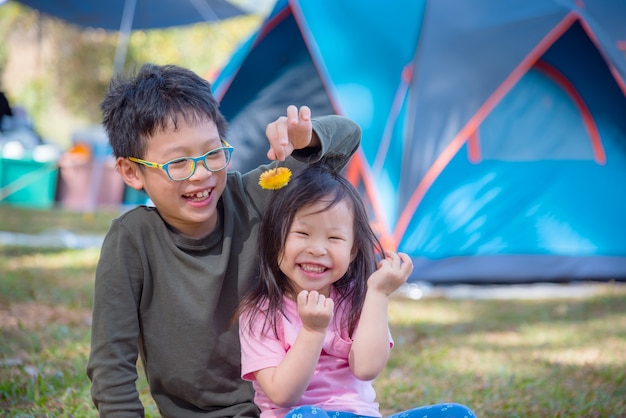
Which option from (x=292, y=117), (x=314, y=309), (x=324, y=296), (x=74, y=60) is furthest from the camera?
(x=74, y=60)

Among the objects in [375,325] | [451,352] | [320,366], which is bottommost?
[451,352]

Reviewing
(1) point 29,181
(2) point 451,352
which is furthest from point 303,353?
(1) point 29,181

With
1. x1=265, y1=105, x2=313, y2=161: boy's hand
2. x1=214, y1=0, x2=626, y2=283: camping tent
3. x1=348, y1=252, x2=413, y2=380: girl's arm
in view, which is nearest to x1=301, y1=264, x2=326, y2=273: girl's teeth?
x1=348, y1=252, x2=413, y2=380: girl's arm

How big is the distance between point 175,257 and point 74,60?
1823 cm

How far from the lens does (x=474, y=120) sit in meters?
5.24

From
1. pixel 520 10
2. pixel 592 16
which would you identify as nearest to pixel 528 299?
pixel 520 10

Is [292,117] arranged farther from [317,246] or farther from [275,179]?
[317,246]

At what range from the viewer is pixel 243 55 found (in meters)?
5.65

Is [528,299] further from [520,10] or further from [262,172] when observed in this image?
[262,172]

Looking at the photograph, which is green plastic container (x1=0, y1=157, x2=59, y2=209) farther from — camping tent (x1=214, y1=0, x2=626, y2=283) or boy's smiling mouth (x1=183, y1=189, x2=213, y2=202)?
boy's smiling mouth (x1=183, y1=189, x2=213, y2=202)

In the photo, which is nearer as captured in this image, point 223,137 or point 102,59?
point 223,137

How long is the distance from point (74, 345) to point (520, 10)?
11.9ft

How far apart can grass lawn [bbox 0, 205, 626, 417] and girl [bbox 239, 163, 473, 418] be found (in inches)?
35.1

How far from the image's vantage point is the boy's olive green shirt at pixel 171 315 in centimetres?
183
